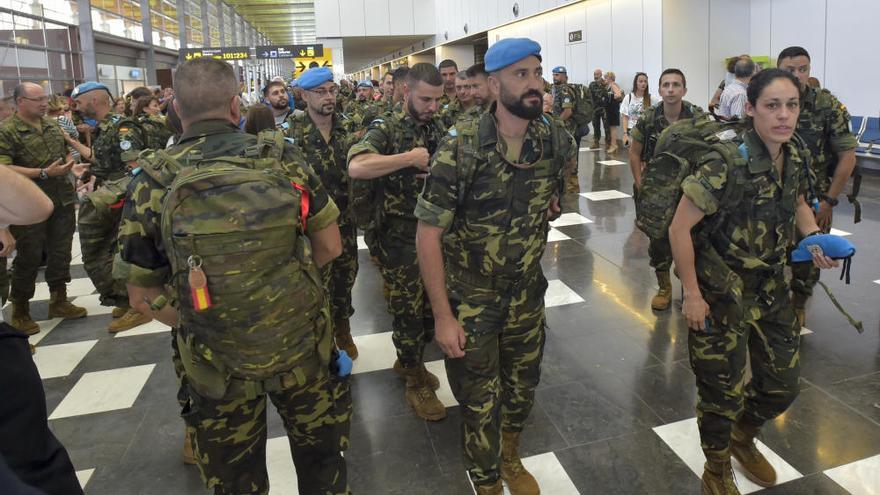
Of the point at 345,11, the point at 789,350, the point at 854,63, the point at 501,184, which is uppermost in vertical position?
the point at 345,11

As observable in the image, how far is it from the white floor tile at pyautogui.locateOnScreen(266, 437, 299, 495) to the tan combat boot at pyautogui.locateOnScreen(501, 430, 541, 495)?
2.92 ft

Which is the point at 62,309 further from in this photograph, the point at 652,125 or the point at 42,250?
the point at 652,125

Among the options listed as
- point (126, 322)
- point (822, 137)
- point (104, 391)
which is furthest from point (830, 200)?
point (126, 322)

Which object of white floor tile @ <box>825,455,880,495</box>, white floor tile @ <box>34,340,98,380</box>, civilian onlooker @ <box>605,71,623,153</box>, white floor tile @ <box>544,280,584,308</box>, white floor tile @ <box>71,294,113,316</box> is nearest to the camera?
white floor tile @ <box>825,455,880,495</box>

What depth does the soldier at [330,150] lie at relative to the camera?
10.8 ft

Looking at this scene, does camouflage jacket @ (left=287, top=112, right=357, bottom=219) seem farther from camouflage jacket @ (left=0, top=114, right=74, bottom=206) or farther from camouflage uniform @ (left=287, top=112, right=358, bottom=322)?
camouflage jacket @ (left=0, top=114, right=74, bottom=206)

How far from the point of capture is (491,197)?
2012 mm

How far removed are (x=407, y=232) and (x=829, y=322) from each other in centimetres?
292

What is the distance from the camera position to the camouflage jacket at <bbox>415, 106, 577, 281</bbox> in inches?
77.8

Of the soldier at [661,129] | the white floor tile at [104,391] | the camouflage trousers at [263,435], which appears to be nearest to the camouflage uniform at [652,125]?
the soldier at [661,129]

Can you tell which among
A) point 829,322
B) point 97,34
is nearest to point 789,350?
point 829,322

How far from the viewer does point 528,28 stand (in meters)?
16.5

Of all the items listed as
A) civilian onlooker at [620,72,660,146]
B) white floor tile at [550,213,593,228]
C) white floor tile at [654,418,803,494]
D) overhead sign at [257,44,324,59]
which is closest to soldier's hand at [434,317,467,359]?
white floor tile at [654,418,803,494]

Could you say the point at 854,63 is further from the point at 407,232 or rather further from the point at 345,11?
the point at 345,11
